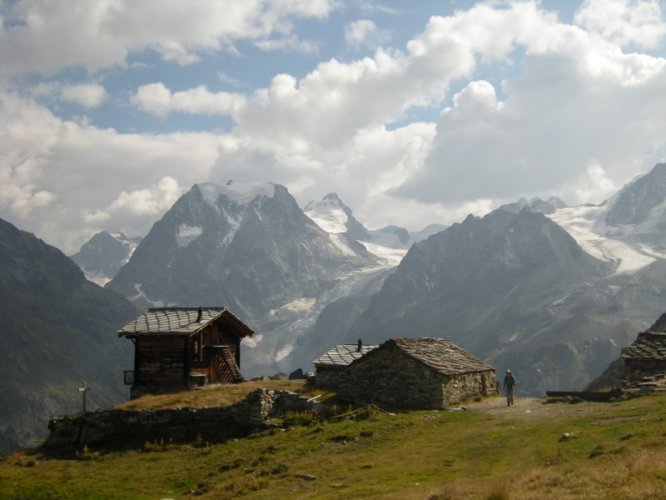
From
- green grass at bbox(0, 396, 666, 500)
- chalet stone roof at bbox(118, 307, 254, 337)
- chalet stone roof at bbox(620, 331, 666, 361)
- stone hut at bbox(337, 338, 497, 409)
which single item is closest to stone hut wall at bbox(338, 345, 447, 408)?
stone hut at bbox(337, 338, 497, 409)

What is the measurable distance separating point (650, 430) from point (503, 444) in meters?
5.82

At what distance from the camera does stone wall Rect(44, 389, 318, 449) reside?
38.2 metres

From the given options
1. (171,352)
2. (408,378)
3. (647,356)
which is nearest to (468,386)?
(408,378)

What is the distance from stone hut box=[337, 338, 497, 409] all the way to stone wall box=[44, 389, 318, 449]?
19.6 ft

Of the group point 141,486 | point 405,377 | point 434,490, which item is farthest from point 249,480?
point 405,377

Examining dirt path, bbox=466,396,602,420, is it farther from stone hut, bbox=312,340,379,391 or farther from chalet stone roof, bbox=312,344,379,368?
chalet stone roof, bbox=312,344,379,368

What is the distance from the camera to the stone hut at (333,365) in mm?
48656

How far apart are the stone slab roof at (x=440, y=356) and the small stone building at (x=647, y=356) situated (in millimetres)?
10088

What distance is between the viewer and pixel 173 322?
56500 millimetres

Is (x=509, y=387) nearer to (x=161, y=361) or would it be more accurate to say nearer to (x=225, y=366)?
(x=225, y=366)

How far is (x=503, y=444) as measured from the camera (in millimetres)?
28359

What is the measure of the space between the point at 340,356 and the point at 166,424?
17.7m

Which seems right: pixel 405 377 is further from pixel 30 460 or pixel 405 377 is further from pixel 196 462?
pixel 30 460

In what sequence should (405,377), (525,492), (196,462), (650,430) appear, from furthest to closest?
(405,377) → (196,462) → (650,430) → (525,492)
